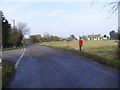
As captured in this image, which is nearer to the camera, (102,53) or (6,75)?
(6,75)

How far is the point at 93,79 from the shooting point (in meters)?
6.61

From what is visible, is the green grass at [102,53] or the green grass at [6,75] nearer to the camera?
the green grass at [6,75]

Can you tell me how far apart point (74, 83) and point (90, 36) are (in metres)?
174

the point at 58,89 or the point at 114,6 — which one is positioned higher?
the point at 114,6

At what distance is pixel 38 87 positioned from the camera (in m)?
5.73

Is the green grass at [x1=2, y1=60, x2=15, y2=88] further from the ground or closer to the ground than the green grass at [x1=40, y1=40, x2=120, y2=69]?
closer to the ground

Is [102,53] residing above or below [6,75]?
above

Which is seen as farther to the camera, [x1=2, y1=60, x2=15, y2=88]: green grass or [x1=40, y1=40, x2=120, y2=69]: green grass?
[x1=40, y1=40, x2=120, y2=69]: green grass

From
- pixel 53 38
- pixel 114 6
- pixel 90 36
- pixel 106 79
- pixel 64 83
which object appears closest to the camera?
pixel 64 83

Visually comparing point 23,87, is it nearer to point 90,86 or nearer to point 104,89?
point 90,86

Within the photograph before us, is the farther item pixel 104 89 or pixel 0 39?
pixel 0 39

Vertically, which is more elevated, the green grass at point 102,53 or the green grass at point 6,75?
the green grass at point 102,53

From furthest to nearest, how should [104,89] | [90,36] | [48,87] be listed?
[90,36]
[48,87]
[104,89]

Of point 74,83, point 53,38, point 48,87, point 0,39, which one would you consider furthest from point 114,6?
point 53,38
